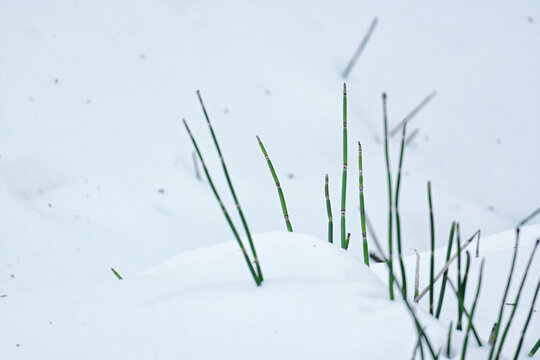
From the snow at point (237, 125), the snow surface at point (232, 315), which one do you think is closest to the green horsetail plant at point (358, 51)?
the snow at point (237, 125)

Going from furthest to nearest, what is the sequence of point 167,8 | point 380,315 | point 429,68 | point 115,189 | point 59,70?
1. point 429,68
2. point 167,8
3. point 59,70
4. point 115,189
5. point 380,315

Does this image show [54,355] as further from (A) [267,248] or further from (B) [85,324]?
(A) [267,248]

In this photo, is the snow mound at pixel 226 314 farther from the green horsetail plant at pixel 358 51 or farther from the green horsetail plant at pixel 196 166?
the green horsetail plant at pixel 358 51

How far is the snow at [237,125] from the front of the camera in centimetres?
128

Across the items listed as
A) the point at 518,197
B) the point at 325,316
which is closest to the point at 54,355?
the point at 325,316

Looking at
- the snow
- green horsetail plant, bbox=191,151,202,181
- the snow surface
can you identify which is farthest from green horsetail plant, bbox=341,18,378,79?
the snow surface

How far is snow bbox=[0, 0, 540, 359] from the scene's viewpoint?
1281mm

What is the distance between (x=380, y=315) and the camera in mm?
644

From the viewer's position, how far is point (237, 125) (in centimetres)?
160

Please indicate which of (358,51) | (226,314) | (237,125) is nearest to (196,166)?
(237,125)

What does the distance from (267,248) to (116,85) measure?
0.94 metres

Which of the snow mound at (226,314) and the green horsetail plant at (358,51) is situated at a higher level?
the green horsetail plant at (358,51)

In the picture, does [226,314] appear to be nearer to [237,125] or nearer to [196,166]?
[196,166]

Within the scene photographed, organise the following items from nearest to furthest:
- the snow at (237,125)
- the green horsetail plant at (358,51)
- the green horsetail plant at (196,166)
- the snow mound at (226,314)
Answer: the snow mound at (226,314) → the snow at (237,125) → the green horsetail plant at (196,166) → the green horsetail plant at (358,51)
